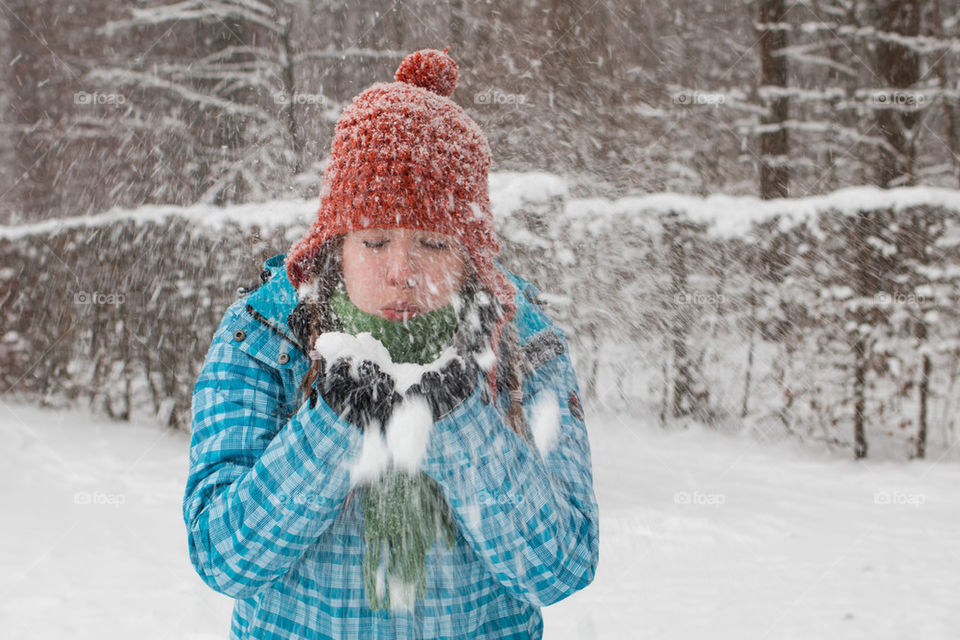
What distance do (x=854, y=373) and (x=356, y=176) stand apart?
18.1ft

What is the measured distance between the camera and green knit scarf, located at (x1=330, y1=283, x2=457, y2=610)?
4.02 feet

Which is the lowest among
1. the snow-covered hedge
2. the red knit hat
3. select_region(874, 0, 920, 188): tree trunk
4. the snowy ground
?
the snowy ground

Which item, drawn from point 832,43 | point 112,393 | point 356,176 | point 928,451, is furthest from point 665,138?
point 356,176

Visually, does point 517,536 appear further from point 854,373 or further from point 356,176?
point 854,373

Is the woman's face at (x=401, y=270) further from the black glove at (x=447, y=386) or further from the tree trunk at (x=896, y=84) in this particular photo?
the tree trunk at (x=896, y=84)

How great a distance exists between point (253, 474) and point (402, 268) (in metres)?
0.40

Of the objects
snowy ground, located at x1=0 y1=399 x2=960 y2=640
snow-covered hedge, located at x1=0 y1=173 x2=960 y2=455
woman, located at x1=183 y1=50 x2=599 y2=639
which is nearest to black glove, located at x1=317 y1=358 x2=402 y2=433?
woman, located at x1=183 y1=50 x2=599 y2=639

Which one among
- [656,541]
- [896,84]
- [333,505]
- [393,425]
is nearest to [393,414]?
[393,425]

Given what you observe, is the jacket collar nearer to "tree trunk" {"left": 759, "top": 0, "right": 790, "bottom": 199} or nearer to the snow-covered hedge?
the snow-covered hedge

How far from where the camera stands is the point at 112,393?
6.42 metres

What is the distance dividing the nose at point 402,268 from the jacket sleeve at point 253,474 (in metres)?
0.25

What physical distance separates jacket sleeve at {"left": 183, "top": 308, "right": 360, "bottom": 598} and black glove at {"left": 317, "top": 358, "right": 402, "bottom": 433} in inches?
0.8

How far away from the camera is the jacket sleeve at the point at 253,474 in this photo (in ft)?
3.49

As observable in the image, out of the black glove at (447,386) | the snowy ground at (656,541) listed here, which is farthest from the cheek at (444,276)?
the snowy ground at (656,541)
